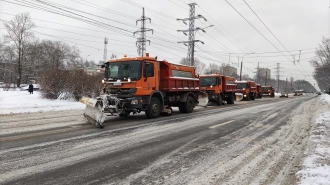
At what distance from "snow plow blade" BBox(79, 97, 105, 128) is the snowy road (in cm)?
45

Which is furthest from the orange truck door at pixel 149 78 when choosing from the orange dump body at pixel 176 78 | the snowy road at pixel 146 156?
the snowy road at pixel 146 156

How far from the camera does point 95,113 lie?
8508 mm

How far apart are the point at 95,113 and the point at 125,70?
2.69 metres

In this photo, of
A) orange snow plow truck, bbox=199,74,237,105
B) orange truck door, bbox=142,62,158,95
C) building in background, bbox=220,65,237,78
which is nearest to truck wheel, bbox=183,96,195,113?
orange truck door, bbox=142,62,158,95

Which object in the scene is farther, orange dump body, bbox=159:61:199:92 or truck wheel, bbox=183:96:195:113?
truck wheel, bbox=183:96:195:113

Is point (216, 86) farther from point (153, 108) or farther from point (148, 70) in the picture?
point (148, 70)

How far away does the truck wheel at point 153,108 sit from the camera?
10805mm

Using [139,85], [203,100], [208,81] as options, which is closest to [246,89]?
[208,81]

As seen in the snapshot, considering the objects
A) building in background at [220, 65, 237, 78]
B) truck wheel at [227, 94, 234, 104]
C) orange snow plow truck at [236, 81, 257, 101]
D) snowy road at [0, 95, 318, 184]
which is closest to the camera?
snowy road at [0, 95, 318, 184]

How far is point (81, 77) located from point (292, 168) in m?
16.8

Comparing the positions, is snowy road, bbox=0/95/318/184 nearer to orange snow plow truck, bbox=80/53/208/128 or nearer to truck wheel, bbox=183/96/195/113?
orange snow plow truck, bbox=80/53/208/128

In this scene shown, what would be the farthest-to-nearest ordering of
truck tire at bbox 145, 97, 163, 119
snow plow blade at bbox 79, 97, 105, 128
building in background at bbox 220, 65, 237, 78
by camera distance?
→ building in background at bbox 220, 65, 237, 78, truck tire at bbox 145, 97, 163, 119, snow plow blade at bbox 79, 97, 105, 128

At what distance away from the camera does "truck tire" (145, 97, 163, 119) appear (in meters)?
10.8

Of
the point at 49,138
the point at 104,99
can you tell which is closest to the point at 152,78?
the point at 104,99
